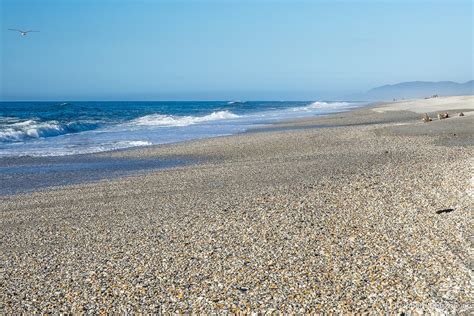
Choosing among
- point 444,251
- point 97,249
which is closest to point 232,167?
point 97,249

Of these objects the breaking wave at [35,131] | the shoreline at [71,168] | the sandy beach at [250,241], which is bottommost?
the sandy beach at [250,241]

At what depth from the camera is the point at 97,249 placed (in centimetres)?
794

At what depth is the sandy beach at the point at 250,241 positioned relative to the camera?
580 centimetres

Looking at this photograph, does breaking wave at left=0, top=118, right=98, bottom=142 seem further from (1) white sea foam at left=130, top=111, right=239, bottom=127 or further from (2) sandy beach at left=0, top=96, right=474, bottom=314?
(2) sandy beach at left=0, top=96, right=474, bottom=314

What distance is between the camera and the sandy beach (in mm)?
5805

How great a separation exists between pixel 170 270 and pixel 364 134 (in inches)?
738

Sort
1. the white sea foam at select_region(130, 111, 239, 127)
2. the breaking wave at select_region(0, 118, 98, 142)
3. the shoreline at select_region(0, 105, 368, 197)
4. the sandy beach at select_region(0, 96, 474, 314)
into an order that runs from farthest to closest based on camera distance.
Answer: the white sea foam at select_region(130, 111, 239, 127) < the breaking wave at select_region(0, 118, 98, 142) < the shoreline at select_region(0, 105, 368, 197) < the sandy beach at select_region(0, 96, 474, 314)

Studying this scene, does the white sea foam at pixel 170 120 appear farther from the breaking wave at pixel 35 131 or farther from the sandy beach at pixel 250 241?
the sandy beach at pixel 250 241

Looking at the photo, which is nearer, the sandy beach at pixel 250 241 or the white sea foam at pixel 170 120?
the sandy beach at pixel 250 241

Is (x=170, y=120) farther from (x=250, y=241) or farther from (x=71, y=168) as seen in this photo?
(x=250, y=241)

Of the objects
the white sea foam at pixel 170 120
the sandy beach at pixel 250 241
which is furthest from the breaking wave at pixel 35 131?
the sandy beach at pixel 250 241

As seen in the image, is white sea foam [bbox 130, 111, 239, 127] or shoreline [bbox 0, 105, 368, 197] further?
white sea foam [bbox 130, 111, 239, 127]

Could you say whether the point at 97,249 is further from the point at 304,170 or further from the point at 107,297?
the point at 304,170

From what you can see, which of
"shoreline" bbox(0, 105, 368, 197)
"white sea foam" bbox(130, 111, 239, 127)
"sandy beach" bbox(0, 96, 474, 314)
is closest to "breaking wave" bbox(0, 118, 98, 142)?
"white sea foam" bbox(130, 111, 239, 127)
